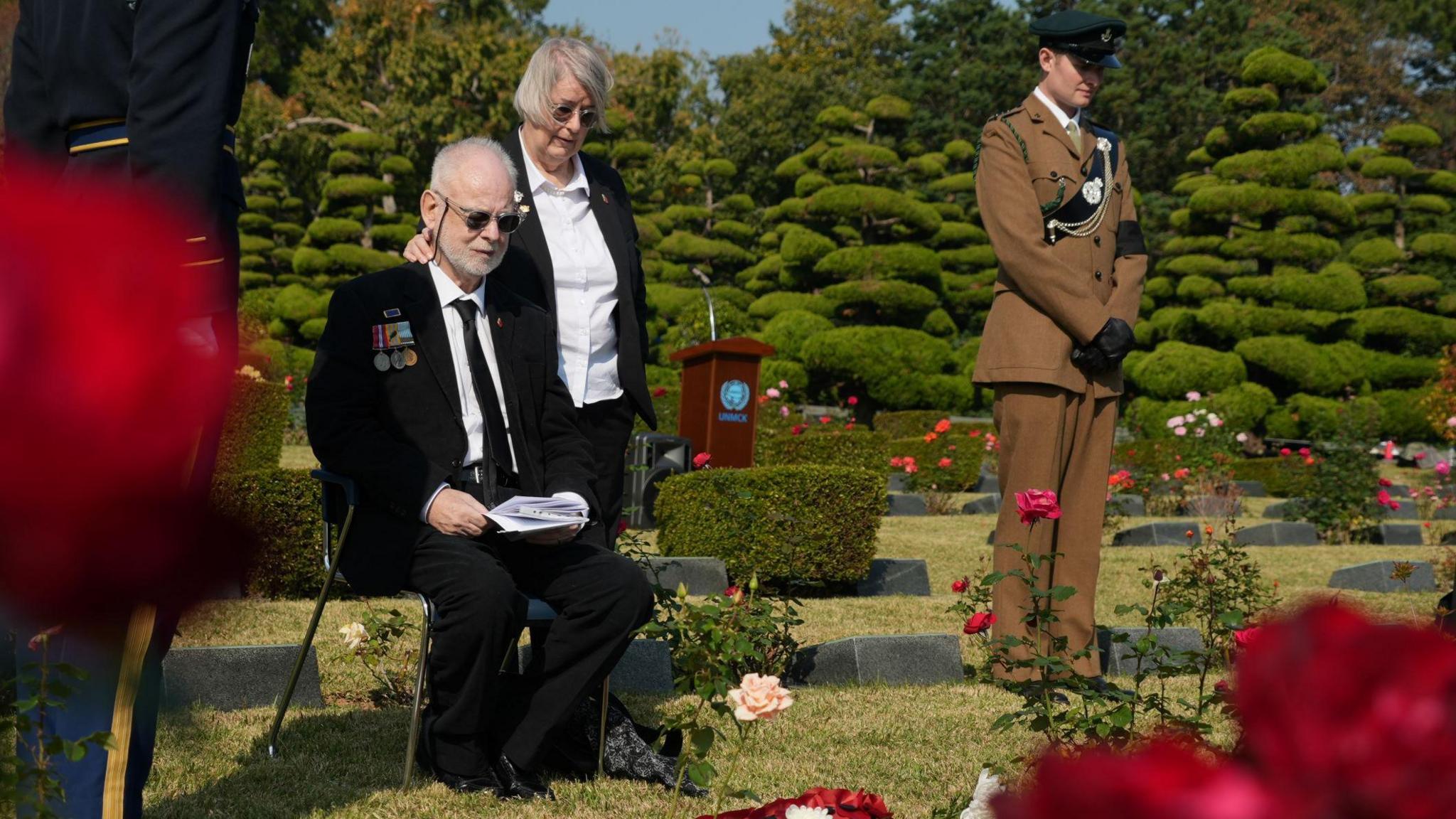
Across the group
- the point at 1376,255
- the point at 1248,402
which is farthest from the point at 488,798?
the point at 1376,255

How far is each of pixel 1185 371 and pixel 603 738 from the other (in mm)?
19669

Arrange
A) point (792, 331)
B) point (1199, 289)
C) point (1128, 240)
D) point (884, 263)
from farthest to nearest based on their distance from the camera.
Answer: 1. point (884, 263)
2. point (792, 331)
3. point (1199, 289)
4. point (1128, 240)

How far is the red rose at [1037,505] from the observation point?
3.92 metres

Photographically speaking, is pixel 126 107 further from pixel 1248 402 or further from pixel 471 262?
pixel 1248 402

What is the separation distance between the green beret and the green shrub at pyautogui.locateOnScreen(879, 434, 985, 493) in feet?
31.3

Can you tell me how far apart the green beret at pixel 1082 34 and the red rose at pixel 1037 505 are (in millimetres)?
1687

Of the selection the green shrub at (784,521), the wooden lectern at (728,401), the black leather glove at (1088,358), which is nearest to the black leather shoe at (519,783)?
the black leather glove at (1088,358)

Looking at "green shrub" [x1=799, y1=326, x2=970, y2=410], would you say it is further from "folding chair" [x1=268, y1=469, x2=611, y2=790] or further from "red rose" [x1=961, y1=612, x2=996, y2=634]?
"folding chair" [x1=268, y1=469, x2=611, y2=790]

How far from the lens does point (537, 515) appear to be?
11.7 ft

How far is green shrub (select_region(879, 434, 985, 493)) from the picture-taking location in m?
14.4

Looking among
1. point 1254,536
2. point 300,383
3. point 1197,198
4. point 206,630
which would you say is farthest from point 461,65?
point 206,630

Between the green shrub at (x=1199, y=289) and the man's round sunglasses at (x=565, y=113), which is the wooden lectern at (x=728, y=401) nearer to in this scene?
the man's round sunglasses at (x=565, y=113)

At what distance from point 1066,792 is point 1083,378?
4.77 metres

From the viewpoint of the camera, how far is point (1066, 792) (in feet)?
1.33
